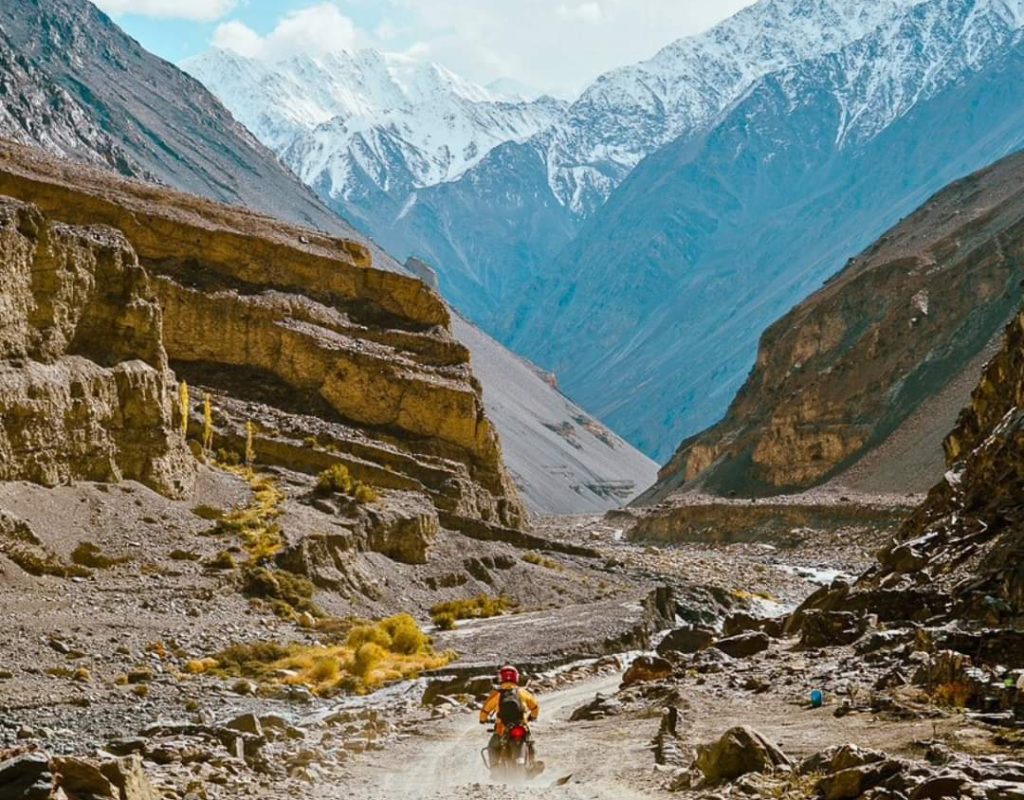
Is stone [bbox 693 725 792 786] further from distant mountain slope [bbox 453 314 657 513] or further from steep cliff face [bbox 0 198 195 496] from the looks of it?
distant mountain slope [bbox 453 314 657 513]

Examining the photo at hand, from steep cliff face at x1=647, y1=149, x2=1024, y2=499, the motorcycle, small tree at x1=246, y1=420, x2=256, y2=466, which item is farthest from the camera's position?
steep cliff face at x1=647, y1=149, x2=1024, y2=499

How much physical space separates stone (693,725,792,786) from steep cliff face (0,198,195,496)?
26741mm

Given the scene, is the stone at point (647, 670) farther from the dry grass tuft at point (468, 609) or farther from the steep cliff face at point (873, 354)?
the steep cliff face at point (873, 354)

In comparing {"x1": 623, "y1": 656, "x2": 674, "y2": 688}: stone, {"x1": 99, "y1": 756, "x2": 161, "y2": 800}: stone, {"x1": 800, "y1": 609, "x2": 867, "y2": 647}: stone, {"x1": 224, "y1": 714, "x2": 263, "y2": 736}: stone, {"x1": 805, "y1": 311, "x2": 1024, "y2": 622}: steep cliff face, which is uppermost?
{"x1": 805, "y1": 311, "x2": 1024, "y2": 622}: steep cliff face

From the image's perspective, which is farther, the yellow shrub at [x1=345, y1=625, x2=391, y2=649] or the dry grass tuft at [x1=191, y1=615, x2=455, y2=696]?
the yellow shrub at [x1=345, y1=625, x2=391, y2=649]

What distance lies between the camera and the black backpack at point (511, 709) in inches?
636

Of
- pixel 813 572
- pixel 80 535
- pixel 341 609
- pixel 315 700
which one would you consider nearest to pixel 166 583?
pixel 80 535

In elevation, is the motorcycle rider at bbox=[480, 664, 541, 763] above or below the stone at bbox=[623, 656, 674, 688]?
above

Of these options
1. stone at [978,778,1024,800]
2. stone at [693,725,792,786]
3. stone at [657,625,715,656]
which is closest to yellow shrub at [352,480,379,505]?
→ stone at [657,625,715,656]

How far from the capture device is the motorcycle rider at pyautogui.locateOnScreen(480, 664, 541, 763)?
16141 mm

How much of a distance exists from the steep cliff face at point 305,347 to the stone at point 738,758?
3961 centimetres

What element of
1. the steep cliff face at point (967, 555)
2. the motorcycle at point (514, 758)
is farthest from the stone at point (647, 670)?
the motorcycle at point (514, 758)

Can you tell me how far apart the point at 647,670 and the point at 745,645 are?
2.15 metres

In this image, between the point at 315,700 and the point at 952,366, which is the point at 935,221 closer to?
the point at 952,366
